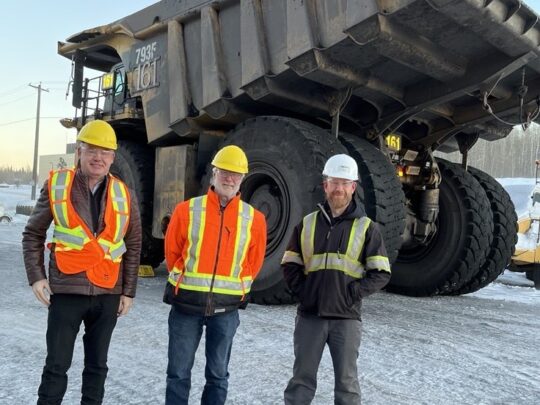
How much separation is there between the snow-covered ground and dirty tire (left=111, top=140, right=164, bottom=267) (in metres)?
1.30

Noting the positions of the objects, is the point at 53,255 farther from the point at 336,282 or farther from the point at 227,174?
the point at 336,282

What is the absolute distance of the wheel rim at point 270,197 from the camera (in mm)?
5257

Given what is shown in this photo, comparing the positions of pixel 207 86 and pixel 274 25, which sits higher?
pixel 274 25

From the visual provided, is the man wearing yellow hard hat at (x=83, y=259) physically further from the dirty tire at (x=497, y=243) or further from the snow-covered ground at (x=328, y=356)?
the dirty tire at (x=497, y=243)

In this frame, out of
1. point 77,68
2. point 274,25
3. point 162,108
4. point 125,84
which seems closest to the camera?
point 274,25

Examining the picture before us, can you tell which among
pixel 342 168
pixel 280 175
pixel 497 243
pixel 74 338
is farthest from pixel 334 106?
pixel 74 338

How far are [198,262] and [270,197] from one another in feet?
9.43

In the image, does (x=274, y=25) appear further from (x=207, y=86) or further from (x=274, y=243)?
(x=274, y=243)

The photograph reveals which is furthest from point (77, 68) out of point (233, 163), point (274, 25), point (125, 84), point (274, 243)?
point (233, 163)

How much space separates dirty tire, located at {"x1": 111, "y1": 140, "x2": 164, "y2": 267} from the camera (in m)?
7.05

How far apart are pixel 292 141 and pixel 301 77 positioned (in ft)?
2.13

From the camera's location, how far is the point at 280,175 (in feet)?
17.2

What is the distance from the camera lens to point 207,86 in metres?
5.84

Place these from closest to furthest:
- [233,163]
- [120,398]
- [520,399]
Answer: [233,163]
[120,398]
[520,399]
